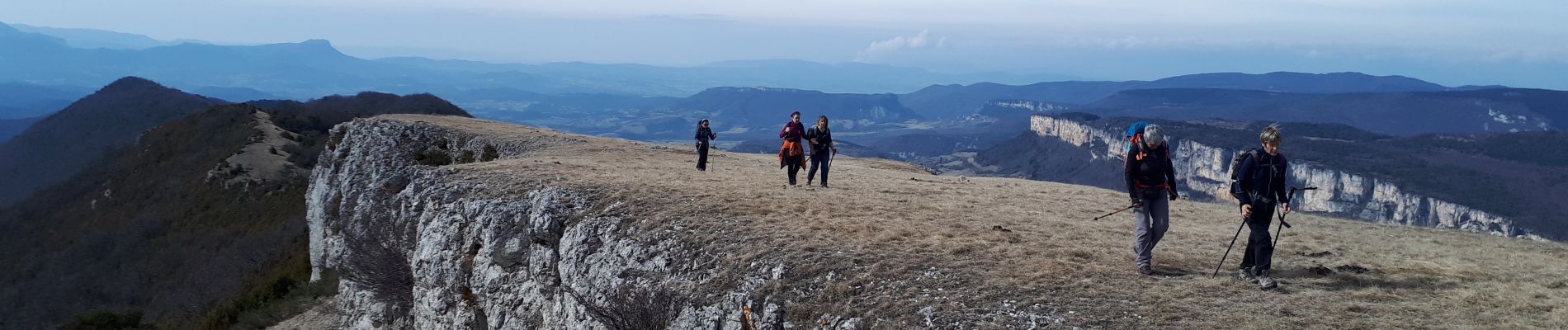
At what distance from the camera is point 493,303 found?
50.6 feet

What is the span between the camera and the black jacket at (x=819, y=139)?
17953 mm

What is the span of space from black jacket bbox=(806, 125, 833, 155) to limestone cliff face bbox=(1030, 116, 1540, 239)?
49365mm

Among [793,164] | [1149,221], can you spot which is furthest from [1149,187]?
[793,164]

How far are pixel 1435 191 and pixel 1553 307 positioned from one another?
337 ft

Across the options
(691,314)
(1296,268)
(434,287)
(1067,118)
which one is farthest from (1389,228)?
(1067,118)

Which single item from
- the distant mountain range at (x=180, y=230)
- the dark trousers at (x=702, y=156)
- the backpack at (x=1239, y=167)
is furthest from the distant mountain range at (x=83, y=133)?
the backpack at (x=1239, y=167)

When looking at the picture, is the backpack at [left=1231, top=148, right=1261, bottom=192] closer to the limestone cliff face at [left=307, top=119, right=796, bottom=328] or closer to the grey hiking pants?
the grey hiking pants

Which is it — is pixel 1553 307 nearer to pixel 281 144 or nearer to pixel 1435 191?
pixel 281 144

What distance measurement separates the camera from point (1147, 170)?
10227 millimetres

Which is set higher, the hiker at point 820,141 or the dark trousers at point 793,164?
the hiker at point 820,141

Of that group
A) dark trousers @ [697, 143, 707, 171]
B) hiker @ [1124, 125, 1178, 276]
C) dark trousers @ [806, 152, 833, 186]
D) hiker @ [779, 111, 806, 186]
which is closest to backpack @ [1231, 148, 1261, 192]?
hiker @ [1124, 125, 1178, 276]

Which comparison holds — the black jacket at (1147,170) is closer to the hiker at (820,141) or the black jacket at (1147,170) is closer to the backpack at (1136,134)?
the backpack at (1136,134)

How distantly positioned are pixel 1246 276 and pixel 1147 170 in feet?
5.98

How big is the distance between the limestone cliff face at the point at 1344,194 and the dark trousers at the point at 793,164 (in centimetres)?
4910
